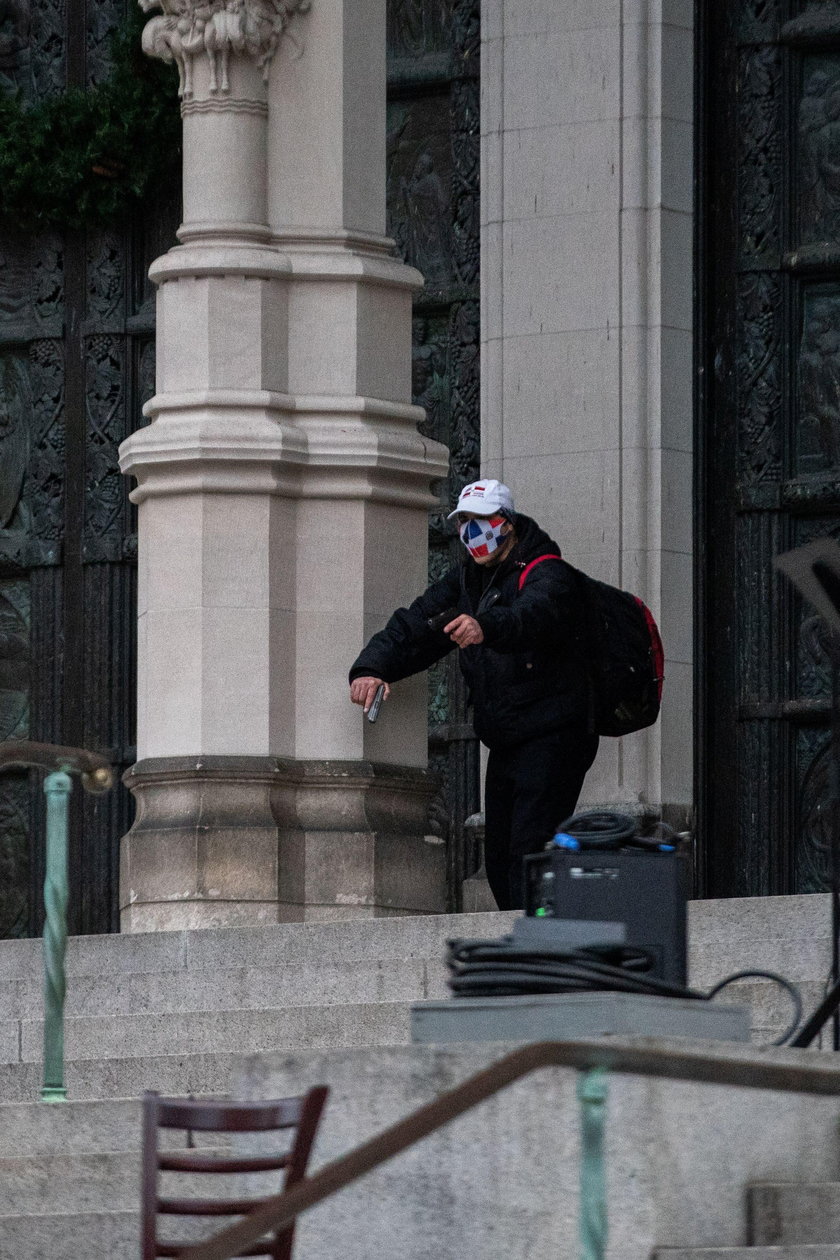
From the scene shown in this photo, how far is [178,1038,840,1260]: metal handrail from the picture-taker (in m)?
6.19

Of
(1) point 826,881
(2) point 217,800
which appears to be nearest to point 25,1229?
(2) point 217,800

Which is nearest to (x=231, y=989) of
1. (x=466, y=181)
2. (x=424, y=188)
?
(x=466, y=181)

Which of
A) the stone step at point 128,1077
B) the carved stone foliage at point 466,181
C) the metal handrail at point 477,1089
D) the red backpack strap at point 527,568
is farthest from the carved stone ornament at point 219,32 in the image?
the metal handrail at point 477,1089

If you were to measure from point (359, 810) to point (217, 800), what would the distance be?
0.57 metres

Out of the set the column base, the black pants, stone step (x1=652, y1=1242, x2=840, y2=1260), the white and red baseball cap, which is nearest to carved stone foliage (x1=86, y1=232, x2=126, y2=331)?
the column base

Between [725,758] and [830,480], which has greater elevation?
[830,480]

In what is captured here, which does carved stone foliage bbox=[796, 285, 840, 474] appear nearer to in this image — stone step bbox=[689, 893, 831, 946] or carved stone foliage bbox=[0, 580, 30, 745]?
carved stone foliage bbox=[0, 580, 30, 745]

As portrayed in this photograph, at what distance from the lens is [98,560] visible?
16859 mm

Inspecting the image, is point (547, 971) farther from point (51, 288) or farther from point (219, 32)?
point (51, 288)

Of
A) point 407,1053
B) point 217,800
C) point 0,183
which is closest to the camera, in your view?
point 407,1053

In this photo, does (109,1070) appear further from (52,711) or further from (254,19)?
(52,711)

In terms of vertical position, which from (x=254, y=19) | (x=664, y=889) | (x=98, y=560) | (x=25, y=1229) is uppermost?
(x=254, y=19)

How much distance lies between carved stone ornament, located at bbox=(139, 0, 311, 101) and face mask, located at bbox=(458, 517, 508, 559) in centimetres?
210

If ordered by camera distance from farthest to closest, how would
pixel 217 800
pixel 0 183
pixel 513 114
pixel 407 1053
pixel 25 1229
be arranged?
1. pixel 0 183
2. pixel 513 114
3. pixel 217 800
4. pixel 25 1229
5. pixel 407 1053
